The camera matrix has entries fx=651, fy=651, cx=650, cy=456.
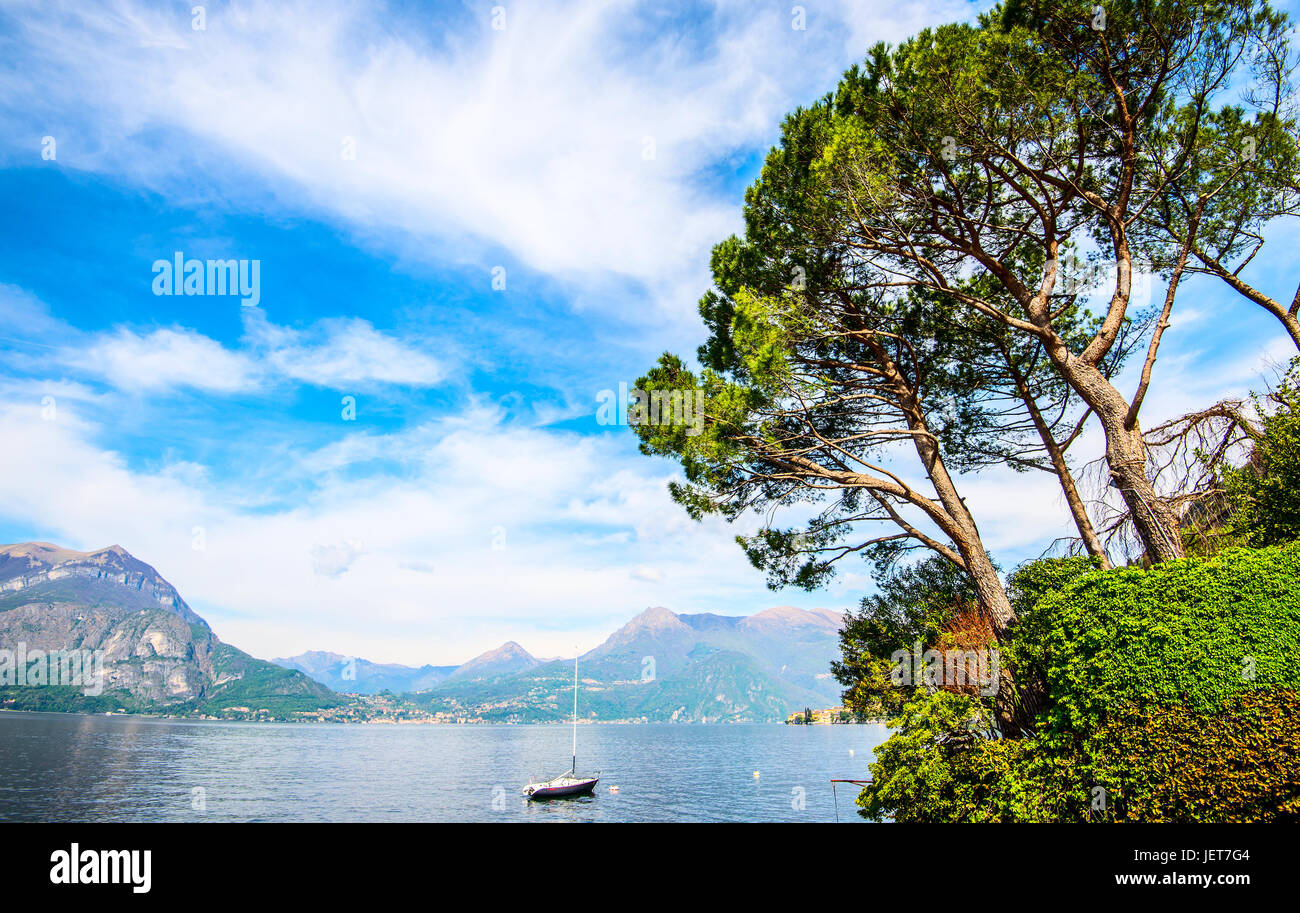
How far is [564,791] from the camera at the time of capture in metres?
45.6

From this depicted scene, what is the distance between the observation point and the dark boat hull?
4519 cm

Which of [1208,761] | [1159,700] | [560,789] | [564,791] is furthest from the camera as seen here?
[564,791]

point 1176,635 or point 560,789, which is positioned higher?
point 1176,635

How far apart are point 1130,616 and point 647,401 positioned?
303 inches

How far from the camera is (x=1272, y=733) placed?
6.64 meters

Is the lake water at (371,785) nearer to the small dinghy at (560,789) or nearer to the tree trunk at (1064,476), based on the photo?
the small dinghy at (560,789)

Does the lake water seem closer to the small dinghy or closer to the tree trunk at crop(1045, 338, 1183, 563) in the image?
the small dinghy

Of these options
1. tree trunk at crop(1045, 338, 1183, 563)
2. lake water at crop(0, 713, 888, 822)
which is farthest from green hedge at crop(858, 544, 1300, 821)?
lake water at crop(0, 713, 888, 822)

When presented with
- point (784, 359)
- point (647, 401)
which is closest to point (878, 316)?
point (784, 359)

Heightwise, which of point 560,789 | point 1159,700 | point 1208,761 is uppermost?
point 1159,700

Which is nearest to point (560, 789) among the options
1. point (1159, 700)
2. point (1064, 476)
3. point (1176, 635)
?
point (1064, 476)

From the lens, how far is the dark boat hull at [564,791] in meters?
45.2

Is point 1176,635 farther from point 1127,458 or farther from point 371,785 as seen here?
point 371,785
